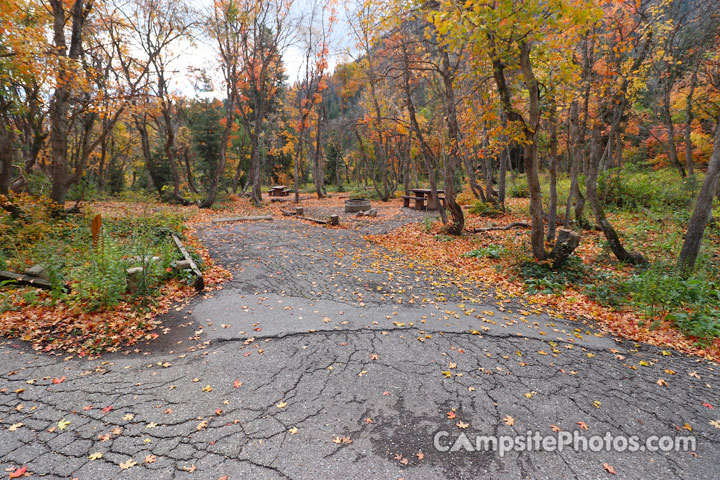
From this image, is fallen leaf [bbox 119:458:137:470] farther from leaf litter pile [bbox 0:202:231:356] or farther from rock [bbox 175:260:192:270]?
rock [bbox 175:260:192:270]

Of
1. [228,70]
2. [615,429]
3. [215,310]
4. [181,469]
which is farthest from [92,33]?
[615,429]

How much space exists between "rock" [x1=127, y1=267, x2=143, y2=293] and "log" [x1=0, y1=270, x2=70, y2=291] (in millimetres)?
973

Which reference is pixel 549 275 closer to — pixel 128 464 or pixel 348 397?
pixel 348 397

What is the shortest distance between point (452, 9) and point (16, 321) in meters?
7.90

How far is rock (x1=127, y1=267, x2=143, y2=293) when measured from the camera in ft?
16.3

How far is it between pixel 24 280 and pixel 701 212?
11.9 meters

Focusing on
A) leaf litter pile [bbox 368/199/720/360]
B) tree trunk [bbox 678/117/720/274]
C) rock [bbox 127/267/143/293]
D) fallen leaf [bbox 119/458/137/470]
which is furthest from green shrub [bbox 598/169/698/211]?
rock [bbox 127/267/143/293]

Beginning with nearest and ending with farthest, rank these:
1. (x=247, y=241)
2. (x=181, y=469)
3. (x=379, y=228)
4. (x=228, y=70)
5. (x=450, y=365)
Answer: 1. (x=181, y=469)
2. (x=450, y=365)
3. (x=247, y=241)
4. (x=379, y=228)
5. (x=228, y=70)

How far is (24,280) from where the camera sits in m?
5.00

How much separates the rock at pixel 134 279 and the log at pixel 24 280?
97 cm

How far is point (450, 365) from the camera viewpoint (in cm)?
351

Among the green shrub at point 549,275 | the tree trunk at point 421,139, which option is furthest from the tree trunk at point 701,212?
the tree trunk at point 421,139

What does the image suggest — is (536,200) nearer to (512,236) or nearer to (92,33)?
(512,236)

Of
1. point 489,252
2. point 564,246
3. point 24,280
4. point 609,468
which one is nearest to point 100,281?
point 24,280
